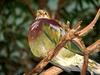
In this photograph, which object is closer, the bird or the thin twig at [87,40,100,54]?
the thin twig at [87,40,100,54]

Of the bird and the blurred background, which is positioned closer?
the bird

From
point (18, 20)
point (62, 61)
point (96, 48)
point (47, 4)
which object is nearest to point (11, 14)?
point (18, 20)

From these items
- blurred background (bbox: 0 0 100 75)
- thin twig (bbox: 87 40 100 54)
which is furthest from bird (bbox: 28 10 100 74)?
blurred background (bbox: 0 0 100 75)

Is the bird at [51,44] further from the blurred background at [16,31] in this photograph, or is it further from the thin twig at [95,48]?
the blurred background at [16,31]

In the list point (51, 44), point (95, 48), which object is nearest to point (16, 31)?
point (51, 44)

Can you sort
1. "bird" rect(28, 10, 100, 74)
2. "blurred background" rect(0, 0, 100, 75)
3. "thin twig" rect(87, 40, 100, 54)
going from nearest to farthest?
"thin twig" rect(87, 40, 100, 54)
"bird" rect(28, 10, 100, 74)
"blurred background" rect(0, 0, 100, 75)

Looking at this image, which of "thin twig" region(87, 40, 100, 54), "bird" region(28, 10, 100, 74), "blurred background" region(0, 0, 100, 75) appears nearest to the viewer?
"thin twig" region(87, 40, 100, 54)

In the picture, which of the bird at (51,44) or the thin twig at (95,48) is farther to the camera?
the bird at (51,44)

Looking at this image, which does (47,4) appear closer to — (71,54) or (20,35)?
(20,35)

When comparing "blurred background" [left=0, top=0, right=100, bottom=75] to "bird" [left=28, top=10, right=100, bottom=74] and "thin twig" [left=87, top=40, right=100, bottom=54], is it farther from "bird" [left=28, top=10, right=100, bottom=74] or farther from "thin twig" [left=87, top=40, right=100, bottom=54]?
"thin twig" [left=87, top=40, right=100, bottom=54]

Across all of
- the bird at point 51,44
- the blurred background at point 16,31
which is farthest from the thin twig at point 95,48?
the blurred background at point 16,31

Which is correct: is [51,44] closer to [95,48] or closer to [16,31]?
[95,48]
